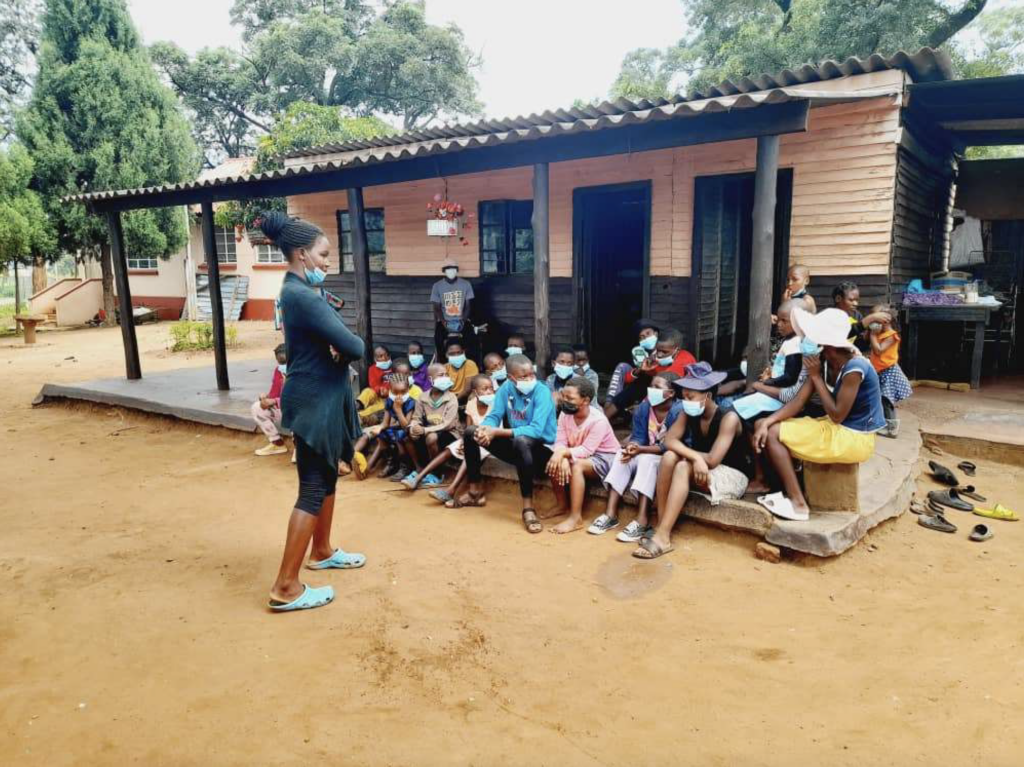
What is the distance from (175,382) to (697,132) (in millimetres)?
8104

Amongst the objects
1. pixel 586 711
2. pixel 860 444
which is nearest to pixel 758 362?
pixel 860 444

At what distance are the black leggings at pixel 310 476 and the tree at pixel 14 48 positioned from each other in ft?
82.1

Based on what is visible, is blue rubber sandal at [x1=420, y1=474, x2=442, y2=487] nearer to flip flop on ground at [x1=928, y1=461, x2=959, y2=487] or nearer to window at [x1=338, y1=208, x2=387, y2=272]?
flip flop on ground at [x1=928, y1=461, x2=959, y2=487]

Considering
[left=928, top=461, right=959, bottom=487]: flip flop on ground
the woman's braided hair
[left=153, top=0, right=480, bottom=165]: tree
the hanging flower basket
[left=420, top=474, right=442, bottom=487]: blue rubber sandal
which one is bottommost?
[left=420, top=474, right=442, bottom=487]: blue rubber sandal

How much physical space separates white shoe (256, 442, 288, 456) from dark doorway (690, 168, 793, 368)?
4648 mm

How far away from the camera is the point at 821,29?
46.8ft

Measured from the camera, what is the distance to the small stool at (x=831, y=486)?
4.03 meters

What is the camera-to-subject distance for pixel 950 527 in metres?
4.39

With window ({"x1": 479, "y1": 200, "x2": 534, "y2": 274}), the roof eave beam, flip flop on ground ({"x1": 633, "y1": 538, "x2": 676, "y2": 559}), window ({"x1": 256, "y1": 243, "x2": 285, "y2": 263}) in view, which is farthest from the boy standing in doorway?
window ({"x1": 256, "y1": 243, "x2": 285, "y2": 263})

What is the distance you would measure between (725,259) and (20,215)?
16040 millimetres

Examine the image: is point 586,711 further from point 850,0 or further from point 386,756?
point 850,0

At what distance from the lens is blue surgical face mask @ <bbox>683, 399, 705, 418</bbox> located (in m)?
4.21

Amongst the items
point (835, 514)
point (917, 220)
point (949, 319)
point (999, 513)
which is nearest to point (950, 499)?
point (999, 513)

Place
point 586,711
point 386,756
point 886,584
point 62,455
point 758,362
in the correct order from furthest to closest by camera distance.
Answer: point 62,455 < point 758,362 < point 886,584 < point 586,711 < point 386,756
